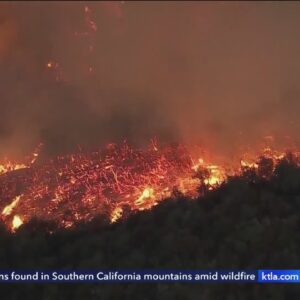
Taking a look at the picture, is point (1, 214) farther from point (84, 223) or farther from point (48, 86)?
point (48, 86)

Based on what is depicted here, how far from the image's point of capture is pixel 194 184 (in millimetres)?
12438

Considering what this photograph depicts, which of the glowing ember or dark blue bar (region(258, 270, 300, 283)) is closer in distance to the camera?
dark blue bar (region(258, 270, 300, 283))

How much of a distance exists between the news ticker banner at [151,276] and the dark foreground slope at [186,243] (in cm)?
11

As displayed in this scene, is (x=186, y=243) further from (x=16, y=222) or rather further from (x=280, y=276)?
(x=16, y=222)

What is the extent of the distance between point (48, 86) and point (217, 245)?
11129 mm

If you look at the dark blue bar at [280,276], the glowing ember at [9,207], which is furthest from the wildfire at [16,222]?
the dark blue bar at [280,276]

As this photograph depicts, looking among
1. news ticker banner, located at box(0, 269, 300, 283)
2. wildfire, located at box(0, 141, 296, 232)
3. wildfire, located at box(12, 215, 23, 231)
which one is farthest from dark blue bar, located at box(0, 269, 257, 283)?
wildfire, located at box(12, 215, 23, 231)

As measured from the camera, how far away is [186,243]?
9.67 m

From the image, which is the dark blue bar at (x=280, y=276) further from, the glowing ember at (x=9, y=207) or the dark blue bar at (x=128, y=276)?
the glowing ember at (x=9, y=207)

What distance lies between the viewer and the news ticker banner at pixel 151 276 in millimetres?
8734

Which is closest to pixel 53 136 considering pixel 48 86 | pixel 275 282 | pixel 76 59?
pixel 48 86

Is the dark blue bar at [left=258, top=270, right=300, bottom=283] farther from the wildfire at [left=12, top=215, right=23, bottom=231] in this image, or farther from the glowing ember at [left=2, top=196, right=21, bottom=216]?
the glowing ember at [left=2, top=196, right=21, bottom=216]

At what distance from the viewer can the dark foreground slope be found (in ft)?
29.0

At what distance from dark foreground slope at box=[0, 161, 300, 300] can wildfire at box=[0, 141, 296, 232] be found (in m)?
0.64
